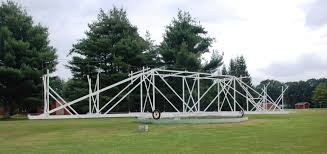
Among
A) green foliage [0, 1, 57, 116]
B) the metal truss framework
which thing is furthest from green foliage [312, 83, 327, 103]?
green foliage [0, 1, 57, 116]

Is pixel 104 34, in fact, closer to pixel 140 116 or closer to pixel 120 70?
pixel 120 70

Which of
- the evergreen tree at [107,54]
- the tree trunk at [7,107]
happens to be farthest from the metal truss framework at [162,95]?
the tree trunk at [7,107]

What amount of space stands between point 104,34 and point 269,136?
116 ft

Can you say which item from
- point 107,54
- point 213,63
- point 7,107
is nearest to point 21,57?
point 7,107

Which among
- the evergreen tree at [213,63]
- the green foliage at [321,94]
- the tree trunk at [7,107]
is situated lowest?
the tree trunk at [7,107]

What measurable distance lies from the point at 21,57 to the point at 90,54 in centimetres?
772

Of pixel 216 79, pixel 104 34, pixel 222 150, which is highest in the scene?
pixel 104 34

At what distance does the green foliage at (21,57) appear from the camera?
140 feet

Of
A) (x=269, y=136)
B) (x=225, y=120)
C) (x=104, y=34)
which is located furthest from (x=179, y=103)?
(x=269, y=136)

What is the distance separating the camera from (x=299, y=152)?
41.3 feet

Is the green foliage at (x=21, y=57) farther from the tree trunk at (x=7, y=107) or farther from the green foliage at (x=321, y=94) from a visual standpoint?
the green foliage at (x=321, y=94)

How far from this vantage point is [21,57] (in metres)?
43.9

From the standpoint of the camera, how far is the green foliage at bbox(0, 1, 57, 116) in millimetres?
42781

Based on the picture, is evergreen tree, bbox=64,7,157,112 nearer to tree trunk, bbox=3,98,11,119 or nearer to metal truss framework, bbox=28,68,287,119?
metal truss framework, bbox=28,68,287,119
